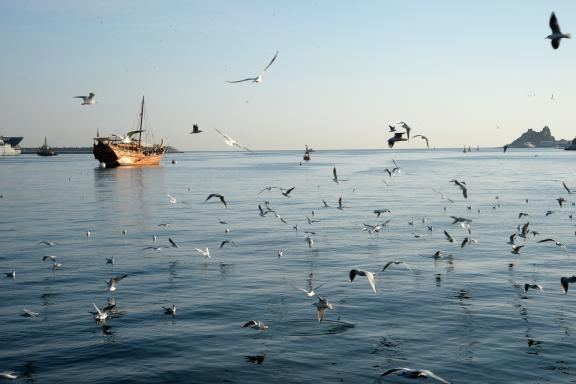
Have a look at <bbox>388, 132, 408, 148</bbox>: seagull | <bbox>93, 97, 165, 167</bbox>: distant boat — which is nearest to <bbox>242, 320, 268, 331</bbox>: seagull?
<bbox>388, 132, 408, 148</bbox>: seagull

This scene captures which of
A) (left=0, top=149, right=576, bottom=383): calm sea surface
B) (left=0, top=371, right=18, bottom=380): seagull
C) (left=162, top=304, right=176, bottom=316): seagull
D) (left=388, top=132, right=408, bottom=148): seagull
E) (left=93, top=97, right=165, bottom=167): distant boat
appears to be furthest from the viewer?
(left=93, top=97, right=165, bottom=167): distant boat

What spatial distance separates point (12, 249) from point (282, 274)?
48.1 ft

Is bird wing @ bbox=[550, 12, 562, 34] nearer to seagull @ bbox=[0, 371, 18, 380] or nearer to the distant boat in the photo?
seagull @ bbox=[0, 371, 18, 380]

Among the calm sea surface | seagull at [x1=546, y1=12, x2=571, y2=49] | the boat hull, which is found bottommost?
the calm sea surface

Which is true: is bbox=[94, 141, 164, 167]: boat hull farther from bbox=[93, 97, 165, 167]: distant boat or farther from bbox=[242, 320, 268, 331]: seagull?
bbox=[242, 320, 268, 331]: seagull

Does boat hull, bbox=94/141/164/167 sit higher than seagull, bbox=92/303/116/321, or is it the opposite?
boat hull, bbox=94/141/164/167

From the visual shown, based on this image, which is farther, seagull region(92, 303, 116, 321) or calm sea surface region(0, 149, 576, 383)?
seagull region(92, 303, 116, 321)

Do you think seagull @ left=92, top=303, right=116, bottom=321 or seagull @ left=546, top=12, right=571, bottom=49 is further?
seagull @ left=92, top=303, right=116, bottom=321

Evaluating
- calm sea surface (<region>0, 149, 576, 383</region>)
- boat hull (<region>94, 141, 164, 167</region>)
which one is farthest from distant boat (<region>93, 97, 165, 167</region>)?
calm sea surface (<region>0, 149, 576, 383</region>)

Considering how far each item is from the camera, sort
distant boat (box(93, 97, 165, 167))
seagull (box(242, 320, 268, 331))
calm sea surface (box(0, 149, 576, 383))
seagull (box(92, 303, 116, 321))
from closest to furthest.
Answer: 1. calm sea surface (box(0, 149, 576, 383))
2. seagull (box(242, 320, 268, 331))
3. seagull (box(92, 303, 116, 321))
4. distant boat (box(93, 97, 165, 167))

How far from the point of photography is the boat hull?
121562 millimetres

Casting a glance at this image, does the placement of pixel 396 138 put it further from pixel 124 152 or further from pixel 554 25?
pixel 124 152

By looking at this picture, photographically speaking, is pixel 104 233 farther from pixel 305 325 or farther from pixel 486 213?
pixel 486 213

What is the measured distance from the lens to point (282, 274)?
22.0 meters
